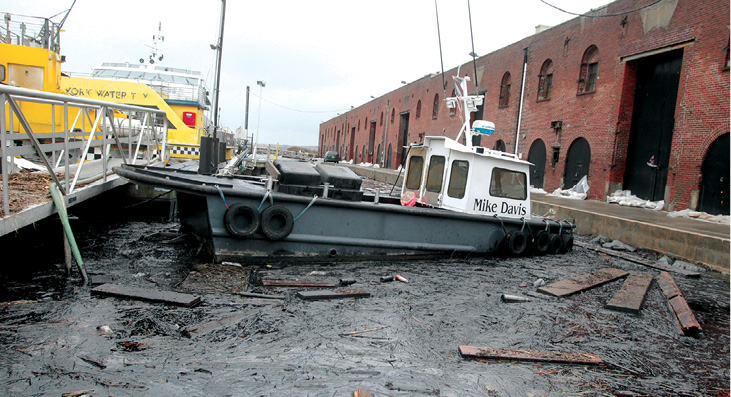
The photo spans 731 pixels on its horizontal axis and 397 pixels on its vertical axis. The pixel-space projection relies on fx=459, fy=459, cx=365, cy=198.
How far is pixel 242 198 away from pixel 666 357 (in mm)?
4790

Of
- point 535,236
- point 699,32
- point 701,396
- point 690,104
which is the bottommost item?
point 701,396

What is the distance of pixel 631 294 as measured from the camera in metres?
5.98

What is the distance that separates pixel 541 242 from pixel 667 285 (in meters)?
1.94

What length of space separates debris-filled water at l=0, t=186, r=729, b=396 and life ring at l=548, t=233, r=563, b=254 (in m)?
1.89

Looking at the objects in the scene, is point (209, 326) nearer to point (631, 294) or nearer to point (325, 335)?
point (325, 335)

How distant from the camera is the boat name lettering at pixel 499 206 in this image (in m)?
7.18

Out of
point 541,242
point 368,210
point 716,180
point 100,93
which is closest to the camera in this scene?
point 368,210

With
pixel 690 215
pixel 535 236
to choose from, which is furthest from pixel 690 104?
pixel 535 236

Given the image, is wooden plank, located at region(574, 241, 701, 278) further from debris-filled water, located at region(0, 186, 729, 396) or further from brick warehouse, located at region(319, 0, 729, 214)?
brick warehouse, located at region(319, 0, 729, 214)

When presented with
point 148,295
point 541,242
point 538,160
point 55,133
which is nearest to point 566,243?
point 541,242

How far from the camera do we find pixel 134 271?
5398mm

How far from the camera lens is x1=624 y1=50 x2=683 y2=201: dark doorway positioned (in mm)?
13867

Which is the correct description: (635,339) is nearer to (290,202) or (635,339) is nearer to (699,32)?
(290,202)

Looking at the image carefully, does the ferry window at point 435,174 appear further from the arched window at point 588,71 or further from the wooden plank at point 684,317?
the arched window at point 588,71
